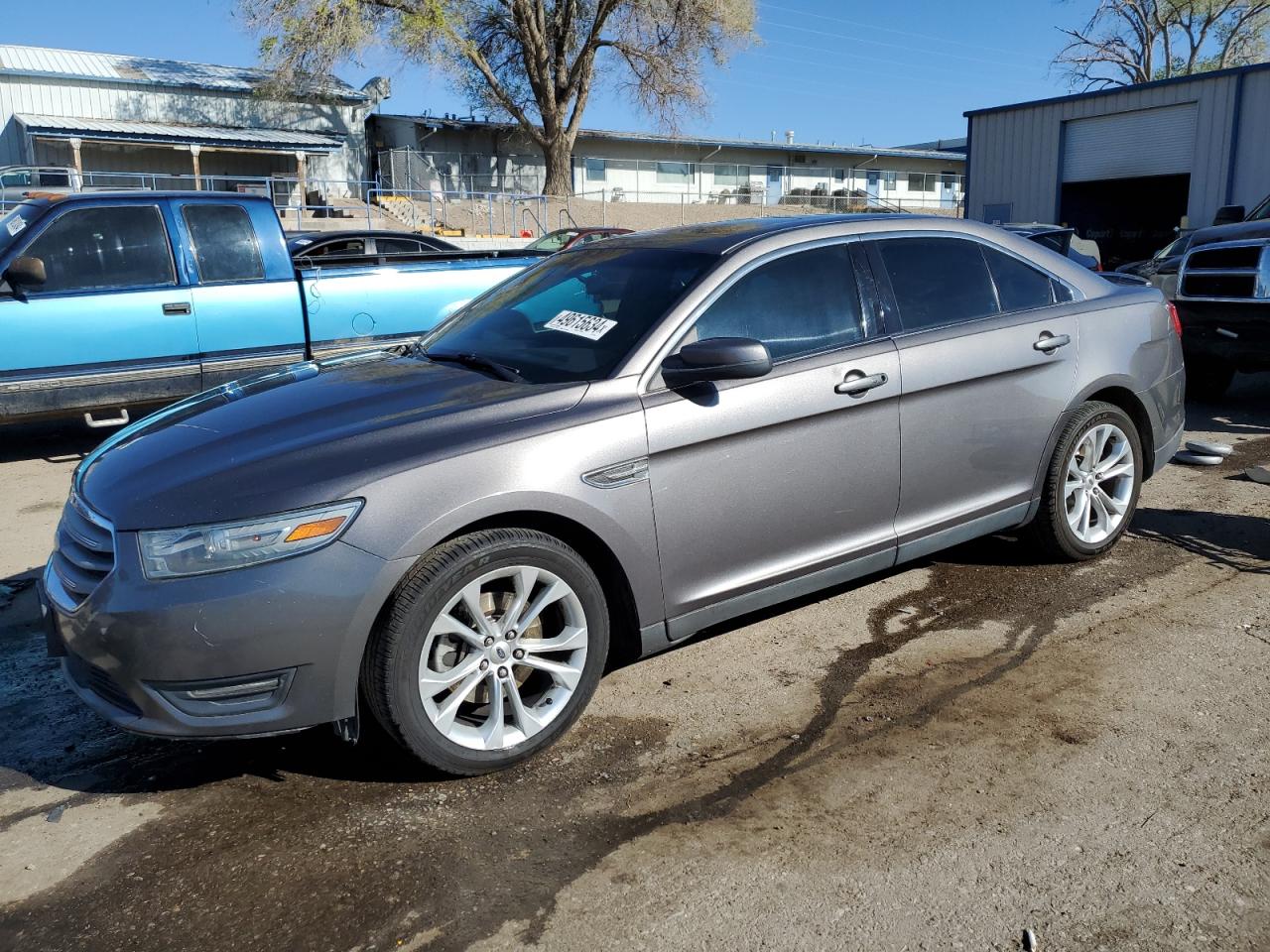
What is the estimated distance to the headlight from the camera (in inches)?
115

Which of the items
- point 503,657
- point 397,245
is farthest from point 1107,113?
point 503,657

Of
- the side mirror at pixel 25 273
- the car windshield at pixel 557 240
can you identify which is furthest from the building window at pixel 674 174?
the side mirror at pixel 25 273

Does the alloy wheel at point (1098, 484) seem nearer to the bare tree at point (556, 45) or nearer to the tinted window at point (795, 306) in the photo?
the tinted window at point (795, 306)

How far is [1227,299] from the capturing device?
8.47m

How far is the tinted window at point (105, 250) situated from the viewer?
24.7 feet

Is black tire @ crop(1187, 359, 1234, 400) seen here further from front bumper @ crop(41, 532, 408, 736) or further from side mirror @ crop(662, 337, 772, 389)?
front bumper @ crop(41, 532, 408, 736)

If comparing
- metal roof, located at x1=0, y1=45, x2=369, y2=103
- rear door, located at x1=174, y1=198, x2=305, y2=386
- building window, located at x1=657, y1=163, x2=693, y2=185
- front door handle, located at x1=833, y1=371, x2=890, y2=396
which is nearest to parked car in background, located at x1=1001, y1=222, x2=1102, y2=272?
front door handle, located at x1=833, y1=371, x2=890, y2=396

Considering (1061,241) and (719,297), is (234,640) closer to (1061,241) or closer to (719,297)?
(719,297)

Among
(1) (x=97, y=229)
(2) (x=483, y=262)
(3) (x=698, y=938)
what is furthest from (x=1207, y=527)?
(1) (x=97, y=229)

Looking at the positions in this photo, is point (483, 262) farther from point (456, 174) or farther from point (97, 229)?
point (456, 174)

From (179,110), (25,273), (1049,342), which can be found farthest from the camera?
(179,110)

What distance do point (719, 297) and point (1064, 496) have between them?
2.08 metres

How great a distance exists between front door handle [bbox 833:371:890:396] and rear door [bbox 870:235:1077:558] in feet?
0.53

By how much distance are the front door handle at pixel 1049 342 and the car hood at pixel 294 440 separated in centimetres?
225
